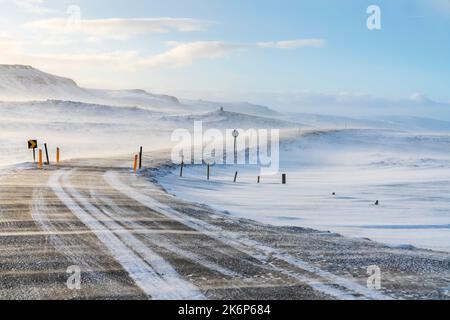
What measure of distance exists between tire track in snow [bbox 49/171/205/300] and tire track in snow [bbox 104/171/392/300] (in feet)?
4.96

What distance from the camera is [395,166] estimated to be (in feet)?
131

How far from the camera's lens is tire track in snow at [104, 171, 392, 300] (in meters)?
6.21

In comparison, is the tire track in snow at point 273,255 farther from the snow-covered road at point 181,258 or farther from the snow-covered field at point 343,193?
the snow-covered field at point 343,193

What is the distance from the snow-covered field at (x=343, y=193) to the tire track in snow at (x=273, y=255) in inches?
84.9

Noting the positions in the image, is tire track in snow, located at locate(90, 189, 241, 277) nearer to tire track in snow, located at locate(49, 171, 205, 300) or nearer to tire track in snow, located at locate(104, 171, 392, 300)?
tire track in snow, located at locate(49, 171, 205, 300)

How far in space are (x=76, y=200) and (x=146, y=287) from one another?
791 cm

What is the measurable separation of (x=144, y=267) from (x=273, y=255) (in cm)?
212

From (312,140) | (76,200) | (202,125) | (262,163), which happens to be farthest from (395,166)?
(202,125)

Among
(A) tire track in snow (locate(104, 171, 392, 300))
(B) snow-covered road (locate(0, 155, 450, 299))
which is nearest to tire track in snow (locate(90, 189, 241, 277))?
(B) snow-covered road (locate(0, 155, 450, 299))

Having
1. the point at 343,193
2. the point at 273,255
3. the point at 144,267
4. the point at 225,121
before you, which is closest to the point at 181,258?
the point at 144,267

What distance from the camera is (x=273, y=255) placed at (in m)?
8.17

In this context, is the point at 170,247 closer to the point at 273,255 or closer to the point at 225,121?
the point at 273,255

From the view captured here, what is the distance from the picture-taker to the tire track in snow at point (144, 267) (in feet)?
20.0

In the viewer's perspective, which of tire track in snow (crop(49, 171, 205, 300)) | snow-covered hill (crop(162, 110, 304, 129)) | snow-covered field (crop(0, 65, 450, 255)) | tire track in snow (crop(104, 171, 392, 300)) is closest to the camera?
tire track in snow (crop(49, 171, 205, 300))
